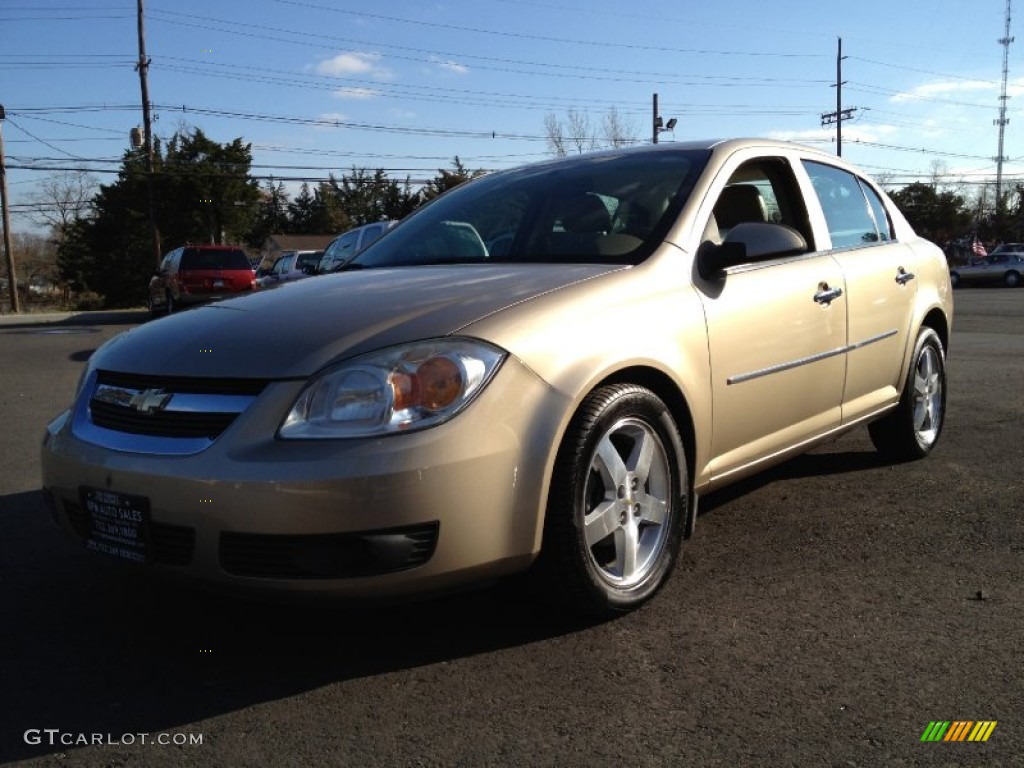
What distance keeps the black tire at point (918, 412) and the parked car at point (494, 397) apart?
0.98 metres

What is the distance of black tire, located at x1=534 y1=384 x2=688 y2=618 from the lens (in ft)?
9.11

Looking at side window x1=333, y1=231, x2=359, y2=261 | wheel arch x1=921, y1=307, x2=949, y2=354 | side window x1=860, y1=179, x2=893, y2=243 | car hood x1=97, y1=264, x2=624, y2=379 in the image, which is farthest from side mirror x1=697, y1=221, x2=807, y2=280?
side window x1=333, y1=231, x2=359, y2=261

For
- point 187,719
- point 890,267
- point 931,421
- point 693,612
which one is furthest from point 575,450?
point 931,421

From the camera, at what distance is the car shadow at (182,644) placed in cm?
250

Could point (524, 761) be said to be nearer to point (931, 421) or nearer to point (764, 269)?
point (764, 269)

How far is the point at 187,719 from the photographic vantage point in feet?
7.97

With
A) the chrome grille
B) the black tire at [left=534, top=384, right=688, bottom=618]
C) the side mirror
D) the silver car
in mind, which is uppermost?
the side mirror

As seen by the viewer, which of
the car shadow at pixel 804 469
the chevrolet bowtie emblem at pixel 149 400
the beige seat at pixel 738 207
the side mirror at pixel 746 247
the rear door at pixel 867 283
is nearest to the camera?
the chevrolet bowtie emblem at pixel 149 400

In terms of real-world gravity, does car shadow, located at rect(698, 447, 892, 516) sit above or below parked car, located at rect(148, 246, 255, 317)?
below

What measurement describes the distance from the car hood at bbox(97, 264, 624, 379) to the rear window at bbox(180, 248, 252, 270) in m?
19.2

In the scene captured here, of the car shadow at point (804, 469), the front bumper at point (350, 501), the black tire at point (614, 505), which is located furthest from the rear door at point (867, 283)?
the front bumper at point (350, 501)

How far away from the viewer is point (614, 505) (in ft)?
9.84

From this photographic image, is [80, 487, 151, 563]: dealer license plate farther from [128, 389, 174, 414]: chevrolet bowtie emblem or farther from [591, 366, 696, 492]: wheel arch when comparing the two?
[591, 366, 696, 492]: wheel arch

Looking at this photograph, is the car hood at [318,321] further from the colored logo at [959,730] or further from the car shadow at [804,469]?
the car shadow at [804,469]
